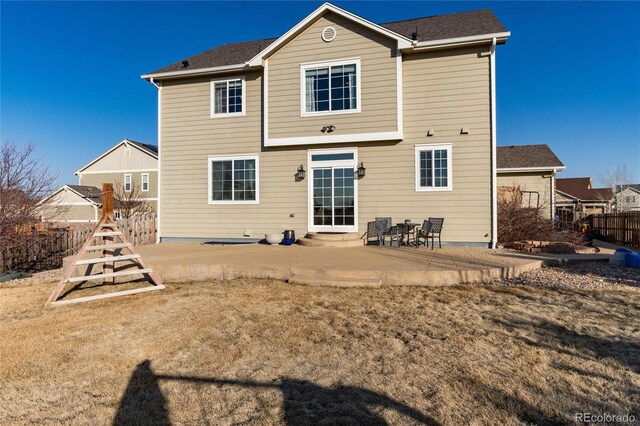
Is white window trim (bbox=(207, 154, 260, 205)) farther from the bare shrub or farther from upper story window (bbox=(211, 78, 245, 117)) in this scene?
the bare shrub

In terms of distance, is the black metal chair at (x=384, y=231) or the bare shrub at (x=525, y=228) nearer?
the black metal chair at (x=384, y=231)

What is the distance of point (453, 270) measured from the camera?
648 cm

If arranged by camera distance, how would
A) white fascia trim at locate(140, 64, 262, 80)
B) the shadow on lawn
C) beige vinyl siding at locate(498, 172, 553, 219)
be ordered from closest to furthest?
the shadow on lawn → white fascia trim at locate(140, 64, 262, 80) → beige vinyl siding at locate(498, 172, 553, 219)

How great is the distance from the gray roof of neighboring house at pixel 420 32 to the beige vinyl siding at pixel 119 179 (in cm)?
2050

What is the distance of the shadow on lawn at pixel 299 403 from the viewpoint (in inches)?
95.0

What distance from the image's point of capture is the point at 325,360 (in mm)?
3342

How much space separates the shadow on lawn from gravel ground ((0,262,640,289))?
15.5 feet

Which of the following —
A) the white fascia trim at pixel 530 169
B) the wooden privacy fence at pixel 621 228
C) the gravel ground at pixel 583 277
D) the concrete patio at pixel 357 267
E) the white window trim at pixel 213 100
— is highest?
the white window trim at pixel 213 100

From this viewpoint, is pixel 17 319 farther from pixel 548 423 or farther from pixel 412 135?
pixel 412 135

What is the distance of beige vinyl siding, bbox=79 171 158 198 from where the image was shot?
31828 mm

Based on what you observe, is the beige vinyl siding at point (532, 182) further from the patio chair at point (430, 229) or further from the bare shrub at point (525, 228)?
the patio chair at point (430, 229)

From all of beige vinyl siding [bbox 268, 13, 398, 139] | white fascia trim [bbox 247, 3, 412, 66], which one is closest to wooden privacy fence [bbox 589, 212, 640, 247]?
beige vinyl siding [bbox 268, 13, 398, 139]

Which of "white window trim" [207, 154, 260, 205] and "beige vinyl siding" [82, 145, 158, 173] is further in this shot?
"beige vinyl siding" [82, 145, 158, 173]

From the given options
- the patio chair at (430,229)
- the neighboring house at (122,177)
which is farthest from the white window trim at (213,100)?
the neighboring house at (122,177)
